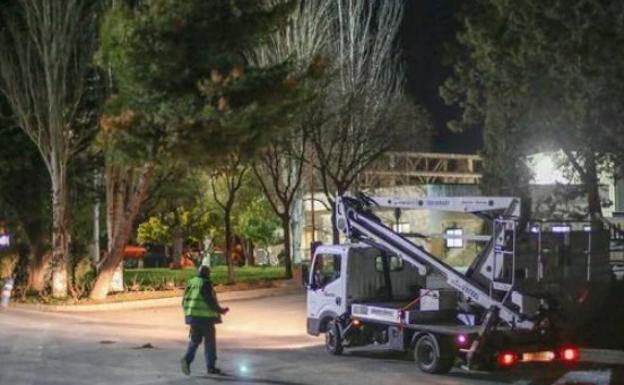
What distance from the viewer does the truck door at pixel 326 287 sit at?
16.3 m

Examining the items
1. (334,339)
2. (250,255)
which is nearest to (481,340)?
(334,339)

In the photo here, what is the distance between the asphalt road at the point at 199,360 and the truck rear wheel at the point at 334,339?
175 millimetres

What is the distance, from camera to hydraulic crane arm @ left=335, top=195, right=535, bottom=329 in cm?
1357

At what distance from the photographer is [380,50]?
4047 centimetres

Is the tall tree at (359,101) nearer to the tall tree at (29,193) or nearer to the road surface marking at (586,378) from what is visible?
the tall tree at (29,193)

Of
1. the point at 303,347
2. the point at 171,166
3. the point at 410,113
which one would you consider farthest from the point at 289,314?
the point at 410,113

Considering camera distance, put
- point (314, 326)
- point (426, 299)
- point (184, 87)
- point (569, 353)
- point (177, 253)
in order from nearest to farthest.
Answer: point (569, 353)
point (426, 299)
point (314, 326)
point (184, 87)
point (177, 253)

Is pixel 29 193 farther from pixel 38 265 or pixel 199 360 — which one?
pixel 199 360

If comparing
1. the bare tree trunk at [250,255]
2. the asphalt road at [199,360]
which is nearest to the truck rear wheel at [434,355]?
the asphalt road at [199,360]

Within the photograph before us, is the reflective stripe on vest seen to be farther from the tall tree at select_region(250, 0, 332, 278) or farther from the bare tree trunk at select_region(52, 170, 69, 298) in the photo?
the tall tree at select_region(250, 0, 332, 278)

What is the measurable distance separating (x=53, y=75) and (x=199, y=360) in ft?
45.7

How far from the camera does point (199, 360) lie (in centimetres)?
1566

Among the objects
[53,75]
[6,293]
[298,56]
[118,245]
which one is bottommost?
[6,293]

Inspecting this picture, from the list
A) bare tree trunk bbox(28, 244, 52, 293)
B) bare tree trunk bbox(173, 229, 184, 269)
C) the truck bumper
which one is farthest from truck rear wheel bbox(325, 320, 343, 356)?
bare tree trunk bbox(173, 229, 184, 269)
